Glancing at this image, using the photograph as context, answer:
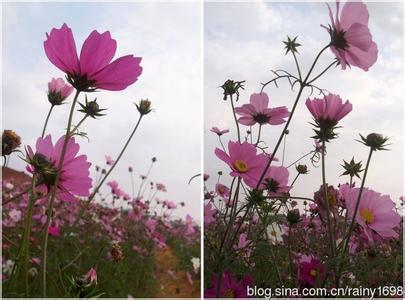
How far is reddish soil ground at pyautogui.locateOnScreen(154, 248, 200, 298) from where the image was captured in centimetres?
221

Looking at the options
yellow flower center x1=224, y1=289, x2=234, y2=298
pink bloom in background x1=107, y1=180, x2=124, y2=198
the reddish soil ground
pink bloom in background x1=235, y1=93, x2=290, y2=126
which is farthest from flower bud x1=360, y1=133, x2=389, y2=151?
the reddish soil ground

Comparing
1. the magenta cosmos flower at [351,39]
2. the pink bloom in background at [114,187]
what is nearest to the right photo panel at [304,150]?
the magenta cosmos flower at [351,39]

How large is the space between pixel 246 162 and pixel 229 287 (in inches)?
5.5

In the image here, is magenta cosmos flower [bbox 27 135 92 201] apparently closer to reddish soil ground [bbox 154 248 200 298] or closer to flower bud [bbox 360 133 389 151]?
flower bud [bbox 360 133 389 151]

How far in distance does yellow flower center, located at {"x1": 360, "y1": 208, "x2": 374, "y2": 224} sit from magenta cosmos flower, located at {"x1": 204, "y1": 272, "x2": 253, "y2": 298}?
14 cm

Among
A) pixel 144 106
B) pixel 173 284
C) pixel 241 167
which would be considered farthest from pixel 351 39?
pixel 173 284

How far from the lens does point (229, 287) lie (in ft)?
1.58

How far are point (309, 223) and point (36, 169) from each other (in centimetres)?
39

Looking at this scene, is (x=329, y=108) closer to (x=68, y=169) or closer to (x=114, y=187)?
(x=68, y=169)

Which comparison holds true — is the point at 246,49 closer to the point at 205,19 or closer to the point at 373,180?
the point at 205,19

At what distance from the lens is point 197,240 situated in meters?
3.35

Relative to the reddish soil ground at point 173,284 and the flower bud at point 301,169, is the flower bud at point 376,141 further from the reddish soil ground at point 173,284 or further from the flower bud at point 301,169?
the reddish soil ground at point 173,284

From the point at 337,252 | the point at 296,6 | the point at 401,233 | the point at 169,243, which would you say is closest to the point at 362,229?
the point at 337,252

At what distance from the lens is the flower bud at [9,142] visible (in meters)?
0.40
